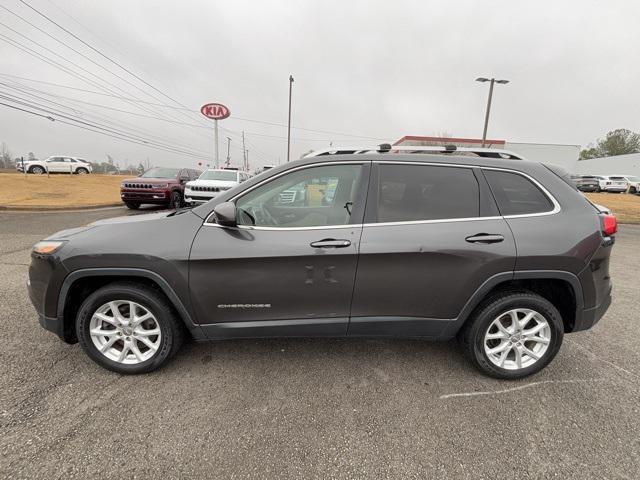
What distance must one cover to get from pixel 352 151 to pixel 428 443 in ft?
7.02

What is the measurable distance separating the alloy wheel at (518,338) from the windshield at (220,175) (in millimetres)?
10612

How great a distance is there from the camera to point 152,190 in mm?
10680

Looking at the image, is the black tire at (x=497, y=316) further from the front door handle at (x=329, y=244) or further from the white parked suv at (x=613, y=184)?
the white parked suv at (x=613, y=184)

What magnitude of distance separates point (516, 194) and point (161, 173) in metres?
12.4

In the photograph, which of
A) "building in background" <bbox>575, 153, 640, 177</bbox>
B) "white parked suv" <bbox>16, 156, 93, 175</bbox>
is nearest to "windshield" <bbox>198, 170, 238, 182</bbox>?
"white parked suv" <bbox>16, 156, 93, 175</bbox>

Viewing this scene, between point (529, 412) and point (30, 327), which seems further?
point (30, 327)

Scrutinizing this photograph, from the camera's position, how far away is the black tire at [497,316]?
7.95ft

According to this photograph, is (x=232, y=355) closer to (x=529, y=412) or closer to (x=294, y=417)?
(x=294, y=417)

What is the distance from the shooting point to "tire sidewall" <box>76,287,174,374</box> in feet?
7.64

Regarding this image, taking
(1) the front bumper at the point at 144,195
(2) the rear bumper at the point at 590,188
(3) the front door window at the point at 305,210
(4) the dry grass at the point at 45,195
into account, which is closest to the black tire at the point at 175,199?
(1) the front bumper at the point at 144,195

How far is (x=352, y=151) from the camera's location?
102 inches

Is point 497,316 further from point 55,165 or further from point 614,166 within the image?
point 614,166

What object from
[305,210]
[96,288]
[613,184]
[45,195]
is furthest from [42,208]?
[613,184]

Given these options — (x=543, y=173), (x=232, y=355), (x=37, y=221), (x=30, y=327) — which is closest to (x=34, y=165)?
(x=37, y=221)
